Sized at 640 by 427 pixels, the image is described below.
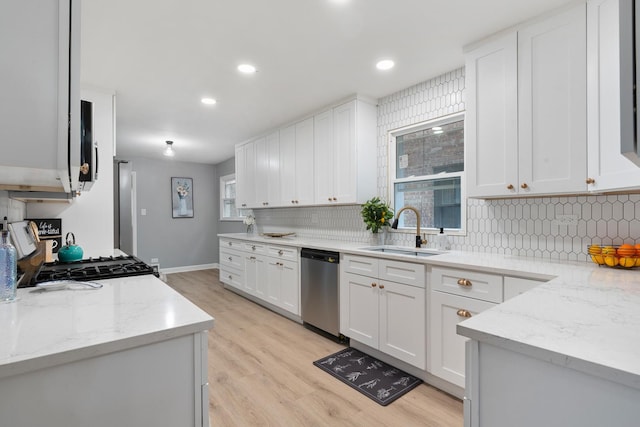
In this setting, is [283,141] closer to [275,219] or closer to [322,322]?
[275,219]

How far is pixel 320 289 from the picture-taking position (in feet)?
10.2

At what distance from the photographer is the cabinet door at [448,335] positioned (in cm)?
198

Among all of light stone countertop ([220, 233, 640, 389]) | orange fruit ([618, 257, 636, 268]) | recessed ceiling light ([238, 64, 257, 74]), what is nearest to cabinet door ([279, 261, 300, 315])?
recessed ceiling light ([238, 64, 257, 74])

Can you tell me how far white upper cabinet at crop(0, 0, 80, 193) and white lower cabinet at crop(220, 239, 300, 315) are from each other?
9.08ft

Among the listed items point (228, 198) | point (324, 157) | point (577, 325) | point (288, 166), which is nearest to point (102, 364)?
point (577, 325)

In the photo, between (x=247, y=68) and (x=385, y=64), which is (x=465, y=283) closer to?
(x=385, y=64)

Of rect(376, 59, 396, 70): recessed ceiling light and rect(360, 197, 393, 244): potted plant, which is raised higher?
rect(376, 59, 396, 70): recessed ceiling light

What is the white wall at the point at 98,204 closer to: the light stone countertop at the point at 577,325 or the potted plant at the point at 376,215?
the potted plant at the point at 376,215

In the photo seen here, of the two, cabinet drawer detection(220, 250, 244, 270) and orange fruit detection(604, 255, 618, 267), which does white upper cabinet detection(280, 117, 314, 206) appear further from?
orange fruit detection(604, 255, 618, 267)

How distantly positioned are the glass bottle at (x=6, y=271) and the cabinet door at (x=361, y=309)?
7.09ft

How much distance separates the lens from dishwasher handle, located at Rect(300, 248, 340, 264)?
2965 mm

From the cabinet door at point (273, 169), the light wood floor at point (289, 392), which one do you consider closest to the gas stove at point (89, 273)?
the light wood floor at point (289, 392)

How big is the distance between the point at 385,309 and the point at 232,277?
3043mm

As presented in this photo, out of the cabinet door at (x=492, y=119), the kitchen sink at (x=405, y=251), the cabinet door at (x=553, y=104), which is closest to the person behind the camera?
the cabinet door at (x=553, y=104)
